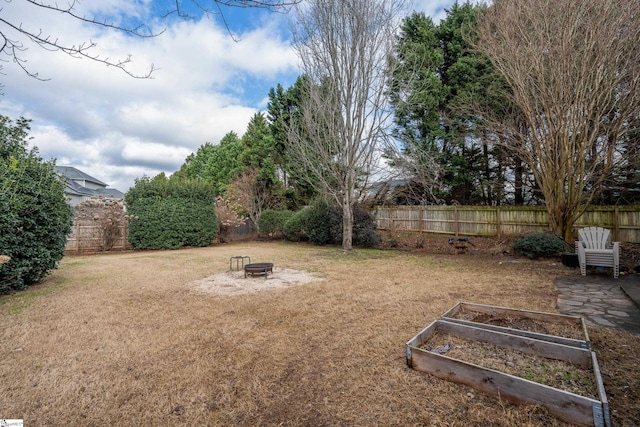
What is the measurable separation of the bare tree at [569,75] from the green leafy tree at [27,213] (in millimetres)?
11900

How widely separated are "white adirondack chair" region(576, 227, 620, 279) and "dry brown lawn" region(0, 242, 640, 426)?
1130 mm

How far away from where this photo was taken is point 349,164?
10.8 metres

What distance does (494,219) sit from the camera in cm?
1293

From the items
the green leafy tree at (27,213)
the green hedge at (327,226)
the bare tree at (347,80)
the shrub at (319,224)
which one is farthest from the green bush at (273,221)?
the green leafy tree at (27,213)

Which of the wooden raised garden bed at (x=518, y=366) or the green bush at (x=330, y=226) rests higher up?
the green bush at (x=330, y=226)

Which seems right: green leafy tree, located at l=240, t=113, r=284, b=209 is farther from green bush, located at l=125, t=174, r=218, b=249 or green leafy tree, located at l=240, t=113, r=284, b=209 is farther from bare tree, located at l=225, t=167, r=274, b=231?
green bush, located at l=125, t=174, r=218, b=249

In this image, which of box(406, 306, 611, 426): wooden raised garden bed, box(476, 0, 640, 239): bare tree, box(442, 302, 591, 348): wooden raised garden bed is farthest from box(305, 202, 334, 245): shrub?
box(406, 306, 611, 426): wooden raised garden bed

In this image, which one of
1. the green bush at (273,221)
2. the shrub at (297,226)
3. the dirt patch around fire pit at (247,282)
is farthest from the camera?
the green bush at (273,221)

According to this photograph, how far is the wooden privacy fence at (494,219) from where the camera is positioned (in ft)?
32.3

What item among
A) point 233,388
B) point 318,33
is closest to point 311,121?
point 318,33

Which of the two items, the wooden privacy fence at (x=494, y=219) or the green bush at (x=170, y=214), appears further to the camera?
the green bush at (x=170, y=214)

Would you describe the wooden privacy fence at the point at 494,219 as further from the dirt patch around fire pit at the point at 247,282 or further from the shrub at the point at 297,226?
the dirt patch around fire pit at the point at 247,282

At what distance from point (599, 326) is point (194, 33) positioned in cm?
560

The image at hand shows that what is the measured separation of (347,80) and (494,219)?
8.73 meters
